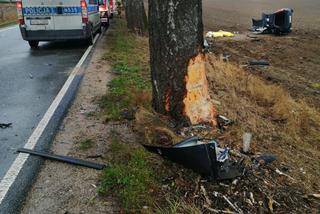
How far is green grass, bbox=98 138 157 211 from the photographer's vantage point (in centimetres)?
398

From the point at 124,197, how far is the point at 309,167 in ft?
8.04

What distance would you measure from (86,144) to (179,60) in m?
1.61

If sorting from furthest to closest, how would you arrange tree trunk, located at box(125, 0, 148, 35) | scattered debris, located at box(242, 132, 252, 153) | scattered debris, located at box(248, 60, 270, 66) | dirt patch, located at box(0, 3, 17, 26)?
dirt patch, located at box(0, 3, 17, 26), tree trunk, located at box(125, 0, 148, 35), scattered debris, located at box(248, 60, 270, 66), scattered debris, located at box(242, 132, 252, 153)

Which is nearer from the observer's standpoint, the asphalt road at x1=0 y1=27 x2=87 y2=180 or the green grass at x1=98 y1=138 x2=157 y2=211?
the green grass at x1=98 y1=138 x2=157 y2=211

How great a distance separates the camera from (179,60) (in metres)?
5.45

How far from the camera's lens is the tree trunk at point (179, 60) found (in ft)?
17.6

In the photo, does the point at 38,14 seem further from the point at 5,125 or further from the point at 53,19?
the point at 5,125

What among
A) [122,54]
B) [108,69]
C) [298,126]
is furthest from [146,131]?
[122,54]

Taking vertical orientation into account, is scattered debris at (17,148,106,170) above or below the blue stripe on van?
below

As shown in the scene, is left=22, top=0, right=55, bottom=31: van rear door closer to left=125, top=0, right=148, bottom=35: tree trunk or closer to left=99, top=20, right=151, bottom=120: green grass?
left=99, top=20, right=151, bottom=120: green grass

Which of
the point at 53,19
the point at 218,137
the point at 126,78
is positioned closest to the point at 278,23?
the point at 53,19

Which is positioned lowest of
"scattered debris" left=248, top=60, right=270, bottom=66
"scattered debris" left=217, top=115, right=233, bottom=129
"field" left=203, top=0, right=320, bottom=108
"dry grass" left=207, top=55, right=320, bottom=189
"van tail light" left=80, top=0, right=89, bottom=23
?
"field" left=203, top=0, right=320, bottom=108

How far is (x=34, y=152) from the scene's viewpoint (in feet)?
16.8

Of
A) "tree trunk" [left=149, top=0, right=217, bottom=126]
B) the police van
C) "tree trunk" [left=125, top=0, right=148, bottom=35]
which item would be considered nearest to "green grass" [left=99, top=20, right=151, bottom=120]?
"tree trunk" [left=149, top=0, right=217, bottom=126]
